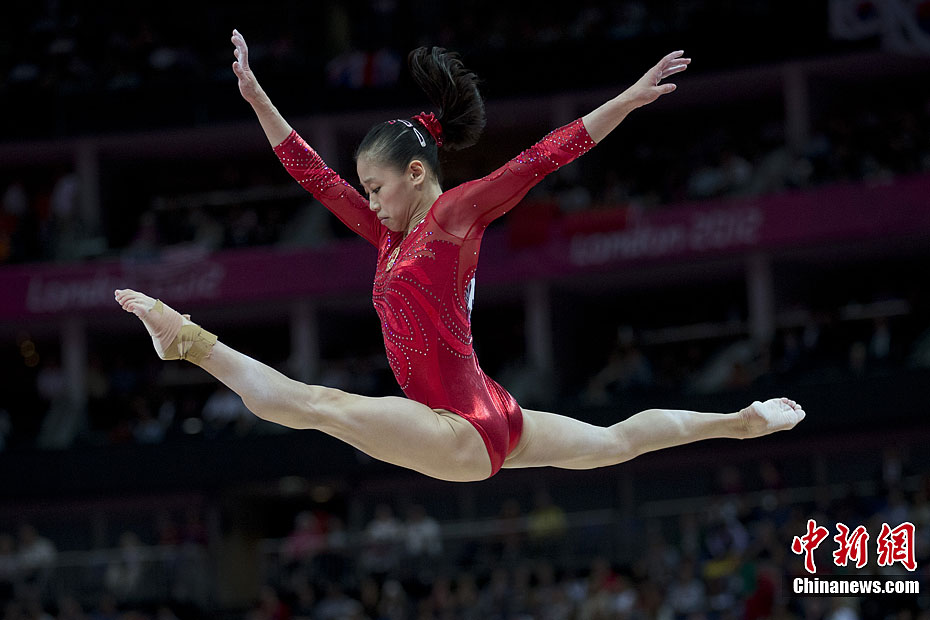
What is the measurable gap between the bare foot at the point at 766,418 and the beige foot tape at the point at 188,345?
2334mm

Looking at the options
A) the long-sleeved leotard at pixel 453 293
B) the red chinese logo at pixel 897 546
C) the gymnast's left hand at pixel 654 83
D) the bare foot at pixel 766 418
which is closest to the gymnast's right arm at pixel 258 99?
the long-sleeved leotard at pixel 453 293

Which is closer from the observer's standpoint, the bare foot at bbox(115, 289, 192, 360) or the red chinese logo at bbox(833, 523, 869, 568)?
the bare foot at bbox(115, 289, 192, 360)

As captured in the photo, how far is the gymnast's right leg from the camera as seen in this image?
4.96 meters

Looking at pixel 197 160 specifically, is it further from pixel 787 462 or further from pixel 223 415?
pixel 787 462

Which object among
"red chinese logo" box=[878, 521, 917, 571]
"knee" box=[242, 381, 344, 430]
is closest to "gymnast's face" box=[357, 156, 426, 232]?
"knee" box=[242, 381, 344, 430]

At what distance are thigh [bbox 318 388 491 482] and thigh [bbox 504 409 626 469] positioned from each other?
341mm

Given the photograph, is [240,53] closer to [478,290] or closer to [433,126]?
[433,126]

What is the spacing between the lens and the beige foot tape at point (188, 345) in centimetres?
495

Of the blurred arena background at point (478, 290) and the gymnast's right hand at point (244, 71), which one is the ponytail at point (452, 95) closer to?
the gymnast's right hand at point (244, 71)

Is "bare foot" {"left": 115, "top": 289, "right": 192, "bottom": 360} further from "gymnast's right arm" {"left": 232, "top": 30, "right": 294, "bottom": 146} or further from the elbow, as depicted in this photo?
the elbow

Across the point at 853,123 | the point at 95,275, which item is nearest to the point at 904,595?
the point at 853,123

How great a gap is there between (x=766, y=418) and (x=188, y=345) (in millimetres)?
2482

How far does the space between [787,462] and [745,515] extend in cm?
419

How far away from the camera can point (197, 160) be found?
24.0m
